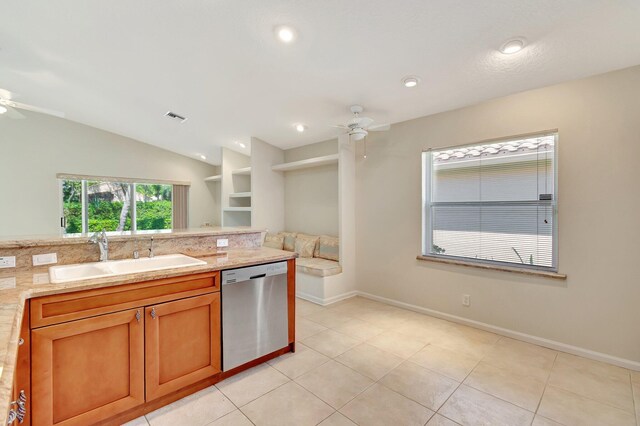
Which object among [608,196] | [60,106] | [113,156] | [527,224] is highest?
[60,106]

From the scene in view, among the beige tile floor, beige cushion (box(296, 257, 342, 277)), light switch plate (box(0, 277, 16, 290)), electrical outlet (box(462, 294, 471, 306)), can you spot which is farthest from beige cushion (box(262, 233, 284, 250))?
light switch plate (box(0, 277, 16, 290))

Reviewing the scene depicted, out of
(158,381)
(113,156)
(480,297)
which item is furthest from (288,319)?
(113,156)

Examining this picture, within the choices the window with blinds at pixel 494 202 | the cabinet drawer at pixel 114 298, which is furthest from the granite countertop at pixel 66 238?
the window with blinds at pixel 494 202

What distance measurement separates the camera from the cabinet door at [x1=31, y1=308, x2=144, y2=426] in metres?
1.50

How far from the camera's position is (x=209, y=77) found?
3195mm

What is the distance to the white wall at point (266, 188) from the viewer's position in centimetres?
514

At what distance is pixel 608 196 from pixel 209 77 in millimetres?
4079

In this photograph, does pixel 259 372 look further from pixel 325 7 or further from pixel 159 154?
pixel 159 154

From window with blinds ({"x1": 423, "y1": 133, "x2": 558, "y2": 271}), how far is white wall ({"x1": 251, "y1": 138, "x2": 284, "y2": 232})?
9.37 feet

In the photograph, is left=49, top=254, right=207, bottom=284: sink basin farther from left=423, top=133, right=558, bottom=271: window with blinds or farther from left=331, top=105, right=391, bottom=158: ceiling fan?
left=423, top=133, right=558, bottom=271: window with blinds

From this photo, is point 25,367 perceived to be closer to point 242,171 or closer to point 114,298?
point 114,298

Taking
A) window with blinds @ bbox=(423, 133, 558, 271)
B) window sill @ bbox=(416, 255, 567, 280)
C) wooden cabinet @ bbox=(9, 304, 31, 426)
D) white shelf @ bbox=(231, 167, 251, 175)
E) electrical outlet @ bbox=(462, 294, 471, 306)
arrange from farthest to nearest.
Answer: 1. white shelf @ bbox=(231, 167, 251, 175)
2. electrical outlet @ bbox=(462, 294, 471, 306)
3. window with blinds @ bbox=(423, 133, 558, 271)
4. window sill @ bbox=(416, 255, 567, 280)
5. wooden cabinet @ bbox=(9, 304, 31, 426)

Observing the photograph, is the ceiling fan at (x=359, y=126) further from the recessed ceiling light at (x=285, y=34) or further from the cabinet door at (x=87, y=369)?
the cabinet door at (x=87, y=369)

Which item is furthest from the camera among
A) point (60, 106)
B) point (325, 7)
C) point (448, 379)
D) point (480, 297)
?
point (60, 106)
